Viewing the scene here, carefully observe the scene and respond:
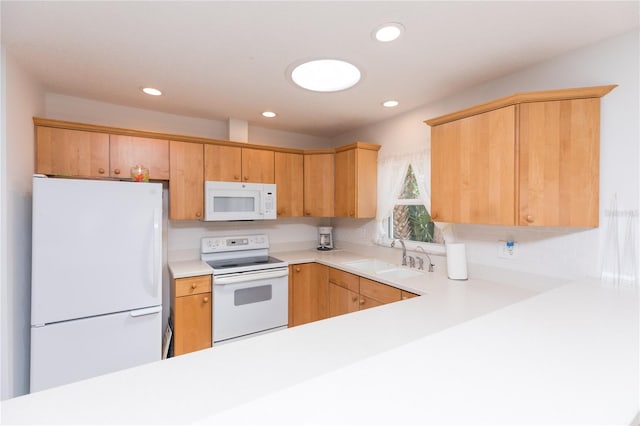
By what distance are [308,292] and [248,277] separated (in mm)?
683

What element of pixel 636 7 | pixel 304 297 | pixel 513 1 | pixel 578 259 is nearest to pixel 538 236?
pixel 578 259

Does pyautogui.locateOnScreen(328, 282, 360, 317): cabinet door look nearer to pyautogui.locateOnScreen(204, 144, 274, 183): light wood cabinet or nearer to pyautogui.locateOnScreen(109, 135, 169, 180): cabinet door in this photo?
pyautogui.locateOnScreen(204, 144, 274, 183): light wood cabinet

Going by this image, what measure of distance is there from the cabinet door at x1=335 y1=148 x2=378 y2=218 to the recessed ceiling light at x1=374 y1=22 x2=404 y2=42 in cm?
144

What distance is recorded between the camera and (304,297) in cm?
288

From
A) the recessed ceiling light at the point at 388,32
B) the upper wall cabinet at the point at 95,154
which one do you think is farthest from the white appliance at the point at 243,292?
the recessed ceiling light at the point at 388,32

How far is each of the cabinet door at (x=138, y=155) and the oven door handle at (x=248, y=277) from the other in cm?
103

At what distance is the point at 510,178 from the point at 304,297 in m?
2.07

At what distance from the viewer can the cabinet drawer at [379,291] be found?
81.0 inches

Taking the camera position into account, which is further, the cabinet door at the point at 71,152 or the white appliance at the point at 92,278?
the cabinet door at the point at 71,152

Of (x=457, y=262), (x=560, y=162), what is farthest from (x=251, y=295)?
(x=560, y=162)

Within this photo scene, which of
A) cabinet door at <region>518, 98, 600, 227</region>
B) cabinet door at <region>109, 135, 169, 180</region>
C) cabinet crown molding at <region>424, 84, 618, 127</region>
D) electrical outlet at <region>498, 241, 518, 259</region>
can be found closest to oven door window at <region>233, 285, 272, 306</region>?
cabinet door at <region>109, 135, 169, 180</region>

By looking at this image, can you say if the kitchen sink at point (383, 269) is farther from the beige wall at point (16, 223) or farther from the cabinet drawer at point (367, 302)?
the beige wall at point (16, 223)

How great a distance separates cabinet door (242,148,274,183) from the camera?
9.43ft

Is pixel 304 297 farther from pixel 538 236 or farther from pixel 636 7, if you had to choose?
pixel 636 7
